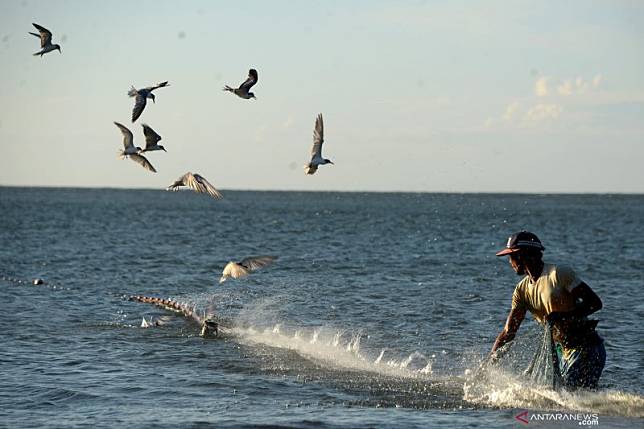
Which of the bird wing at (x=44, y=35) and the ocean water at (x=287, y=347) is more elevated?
the bird wing at (x=44, y=35)

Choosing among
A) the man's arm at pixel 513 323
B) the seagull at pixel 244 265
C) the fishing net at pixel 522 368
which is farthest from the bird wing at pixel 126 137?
the man's arm at pixel 513 323

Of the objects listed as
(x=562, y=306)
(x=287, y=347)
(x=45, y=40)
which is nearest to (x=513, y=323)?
(x=562, y=306)

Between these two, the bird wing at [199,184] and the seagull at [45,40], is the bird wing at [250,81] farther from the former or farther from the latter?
the seagull at [45,40]

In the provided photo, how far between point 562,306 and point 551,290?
0.19m

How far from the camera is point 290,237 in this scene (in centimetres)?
5466

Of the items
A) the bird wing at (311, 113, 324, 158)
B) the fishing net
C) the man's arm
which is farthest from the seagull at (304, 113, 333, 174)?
the man's arm

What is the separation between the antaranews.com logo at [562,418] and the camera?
10.7 m

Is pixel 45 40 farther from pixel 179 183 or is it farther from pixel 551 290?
pixel 551 290

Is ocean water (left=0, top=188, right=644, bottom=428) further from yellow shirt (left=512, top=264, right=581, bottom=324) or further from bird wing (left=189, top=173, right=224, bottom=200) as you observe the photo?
bird wing (left=189, top=173, right=224, bottom=200)

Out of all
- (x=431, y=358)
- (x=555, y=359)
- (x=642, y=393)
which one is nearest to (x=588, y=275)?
(x=431, y=358)

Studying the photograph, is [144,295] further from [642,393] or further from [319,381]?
[642,393]

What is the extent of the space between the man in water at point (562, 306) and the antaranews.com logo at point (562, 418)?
0.36 metres

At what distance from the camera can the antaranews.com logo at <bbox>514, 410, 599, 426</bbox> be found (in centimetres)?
1071

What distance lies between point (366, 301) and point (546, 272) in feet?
41.0
